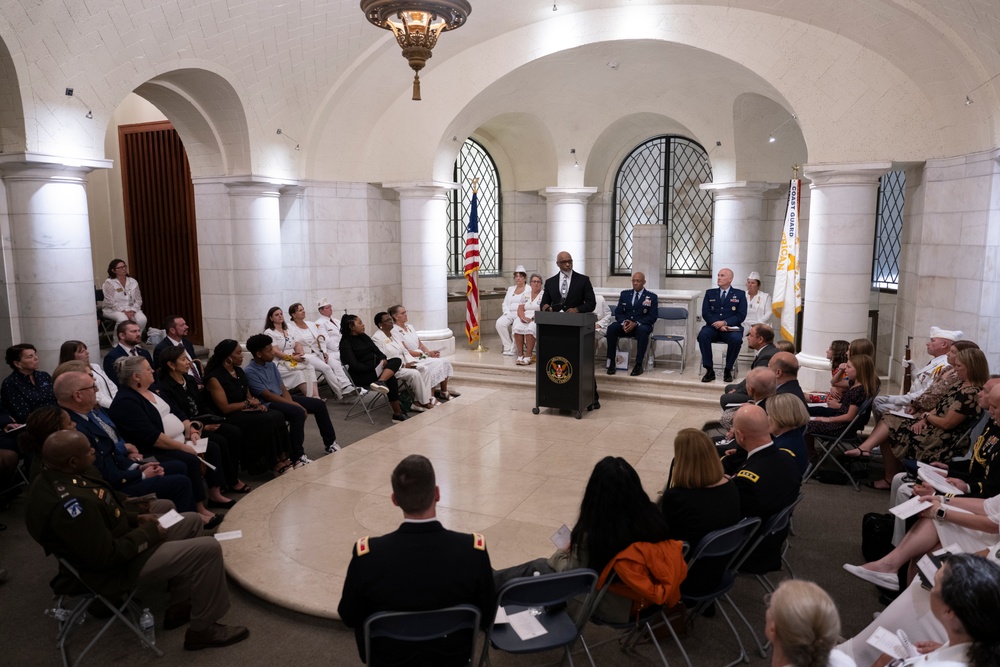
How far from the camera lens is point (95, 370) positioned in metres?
5.45

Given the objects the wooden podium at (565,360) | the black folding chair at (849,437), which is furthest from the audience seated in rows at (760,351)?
the wooden podium at (565,360)

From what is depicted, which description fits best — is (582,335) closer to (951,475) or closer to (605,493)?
(951,475)

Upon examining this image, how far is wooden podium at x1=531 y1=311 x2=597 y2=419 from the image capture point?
22.9 feet

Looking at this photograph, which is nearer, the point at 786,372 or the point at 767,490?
the point at 767,490

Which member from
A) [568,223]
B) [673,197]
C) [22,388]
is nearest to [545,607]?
[22,388]

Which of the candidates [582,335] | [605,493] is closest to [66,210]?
[582,335]

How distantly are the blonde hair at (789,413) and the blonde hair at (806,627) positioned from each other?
213 centimetres

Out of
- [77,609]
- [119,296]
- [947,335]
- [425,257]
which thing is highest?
[425,257]

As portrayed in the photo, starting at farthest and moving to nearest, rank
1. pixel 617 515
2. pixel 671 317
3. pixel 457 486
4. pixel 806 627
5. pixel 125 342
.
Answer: pixel 671 317 < pixel 125 342 < pixel 457 486 < pixel 617 515 < pixel 806 627

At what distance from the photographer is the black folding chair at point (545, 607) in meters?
2.56

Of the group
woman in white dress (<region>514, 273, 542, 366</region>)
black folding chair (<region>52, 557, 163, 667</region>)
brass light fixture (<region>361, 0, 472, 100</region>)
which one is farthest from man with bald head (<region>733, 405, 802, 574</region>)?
woman in white dress (<region>514, 273, 542, 366</region>)

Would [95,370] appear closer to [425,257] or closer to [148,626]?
[148,626]

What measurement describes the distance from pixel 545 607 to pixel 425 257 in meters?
7.02

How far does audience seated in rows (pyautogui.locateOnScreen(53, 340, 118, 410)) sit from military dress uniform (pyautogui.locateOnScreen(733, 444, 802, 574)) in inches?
167
